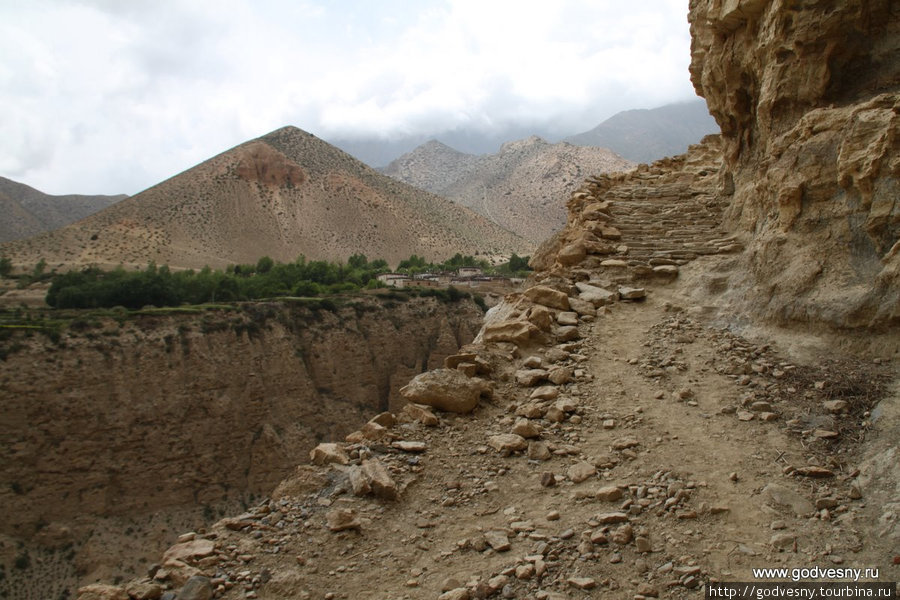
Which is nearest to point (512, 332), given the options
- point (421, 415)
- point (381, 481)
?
point (421, 415)

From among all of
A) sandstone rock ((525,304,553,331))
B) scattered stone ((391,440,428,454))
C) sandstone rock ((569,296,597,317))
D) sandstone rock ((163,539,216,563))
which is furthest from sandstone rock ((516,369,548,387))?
sandstone rock ((163,539,216,563))

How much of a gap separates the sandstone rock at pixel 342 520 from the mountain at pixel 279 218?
2515 inches

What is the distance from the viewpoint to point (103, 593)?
387 cm

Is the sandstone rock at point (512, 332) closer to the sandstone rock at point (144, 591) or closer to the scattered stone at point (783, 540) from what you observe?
the scattered stone at point (783, 540)

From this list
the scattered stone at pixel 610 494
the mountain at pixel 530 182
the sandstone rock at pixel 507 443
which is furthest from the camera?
the mountain at pixel 530 182

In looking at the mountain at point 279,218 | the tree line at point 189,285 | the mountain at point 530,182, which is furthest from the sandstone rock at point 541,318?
the mountain at point 530,182

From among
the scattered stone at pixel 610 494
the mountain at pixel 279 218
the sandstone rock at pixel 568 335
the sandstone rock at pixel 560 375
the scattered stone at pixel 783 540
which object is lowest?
the scattered stone at pixel 783 540

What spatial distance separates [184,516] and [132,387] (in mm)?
6778

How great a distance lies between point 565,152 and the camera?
11250 cm

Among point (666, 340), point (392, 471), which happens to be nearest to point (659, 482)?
point (392, 471)

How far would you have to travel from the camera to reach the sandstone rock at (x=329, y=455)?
5.30m

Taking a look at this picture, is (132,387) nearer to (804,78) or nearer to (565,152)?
(804,78)

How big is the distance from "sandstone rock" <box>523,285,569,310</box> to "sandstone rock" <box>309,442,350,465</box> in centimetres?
374

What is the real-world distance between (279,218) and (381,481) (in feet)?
260
